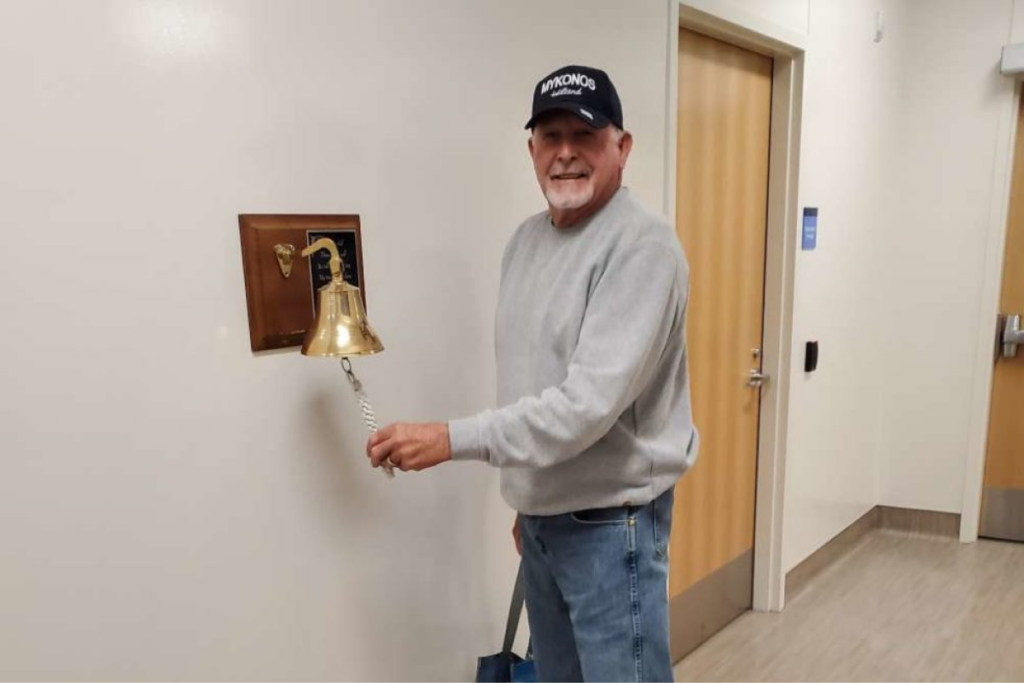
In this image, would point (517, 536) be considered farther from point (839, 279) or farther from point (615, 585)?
point (839, 279)

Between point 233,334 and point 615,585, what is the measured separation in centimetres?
79

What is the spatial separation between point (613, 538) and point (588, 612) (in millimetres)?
143

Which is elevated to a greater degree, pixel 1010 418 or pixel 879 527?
pixel 1010 418

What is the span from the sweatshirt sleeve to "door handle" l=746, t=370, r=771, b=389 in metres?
1.53

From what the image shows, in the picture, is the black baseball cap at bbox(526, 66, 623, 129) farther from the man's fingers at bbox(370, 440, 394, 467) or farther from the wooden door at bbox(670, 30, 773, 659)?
the wooden door at bbox(670, 30, 773, 659)

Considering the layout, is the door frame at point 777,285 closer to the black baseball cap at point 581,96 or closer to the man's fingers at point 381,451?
the black baseball cap at point 581,96

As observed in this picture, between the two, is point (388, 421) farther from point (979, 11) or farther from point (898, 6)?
point (979, 11)

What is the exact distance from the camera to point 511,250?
138 cm

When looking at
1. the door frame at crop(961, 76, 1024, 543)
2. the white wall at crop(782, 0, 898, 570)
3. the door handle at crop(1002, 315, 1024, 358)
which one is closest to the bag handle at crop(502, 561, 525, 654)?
the white wall at crop(782, 0, 898, 570)

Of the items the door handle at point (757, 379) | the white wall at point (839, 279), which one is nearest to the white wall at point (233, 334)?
the door handle at point (757, 379)

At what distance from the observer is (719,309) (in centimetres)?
229

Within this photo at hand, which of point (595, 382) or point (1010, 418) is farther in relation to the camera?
point (1010, 418)

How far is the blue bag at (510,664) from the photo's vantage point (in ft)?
4.80

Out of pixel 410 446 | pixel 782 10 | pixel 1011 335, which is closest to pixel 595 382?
pixel 410 446
